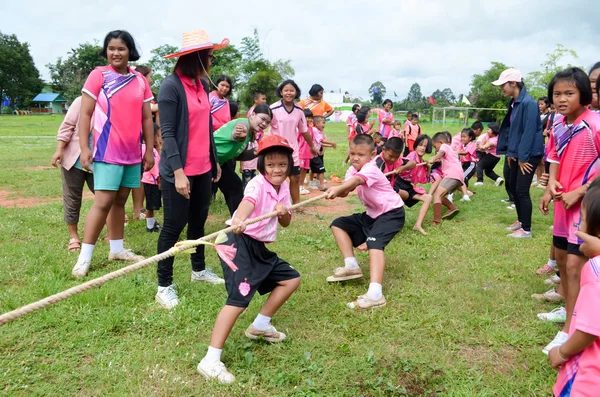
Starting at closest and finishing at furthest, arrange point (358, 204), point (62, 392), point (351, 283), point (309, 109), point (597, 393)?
point (597, 393), point (62, 392), point (351, 283), point (358, 204), point (309, 109)

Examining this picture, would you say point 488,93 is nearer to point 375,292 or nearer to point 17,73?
point 375,292

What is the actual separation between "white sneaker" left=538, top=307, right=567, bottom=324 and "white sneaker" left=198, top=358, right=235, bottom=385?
8.30ft

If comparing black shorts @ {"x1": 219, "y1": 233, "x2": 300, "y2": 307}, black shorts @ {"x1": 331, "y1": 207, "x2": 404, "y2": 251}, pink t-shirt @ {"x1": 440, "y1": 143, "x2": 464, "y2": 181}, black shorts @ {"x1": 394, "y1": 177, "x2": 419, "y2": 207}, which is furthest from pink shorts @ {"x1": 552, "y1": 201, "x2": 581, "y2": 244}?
pink t-shirt @ {"x1": 440, "y1": 143, "x2": 464, "y2": 181}

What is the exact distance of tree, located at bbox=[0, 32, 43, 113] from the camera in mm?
63594

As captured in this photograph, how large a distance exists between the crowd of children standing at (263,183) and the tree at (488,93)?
3928cm

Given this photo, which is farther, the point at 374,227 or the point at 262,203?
the point at 374,227

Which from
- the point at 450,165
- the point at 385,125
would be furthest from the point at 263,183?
the point at 385,125

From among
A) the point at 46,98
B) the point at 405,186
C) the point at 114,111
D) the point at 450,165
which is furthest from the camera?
the point at 46,98

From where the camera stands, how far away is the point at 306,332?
3.33 meters

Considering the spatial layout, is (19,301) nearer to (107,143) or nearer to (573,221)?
(107,143)

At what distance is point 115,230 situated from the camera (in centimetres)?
467

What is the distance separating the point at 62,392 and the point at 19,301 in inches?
53.5

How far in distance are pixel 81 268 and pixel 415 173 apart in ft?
15.3

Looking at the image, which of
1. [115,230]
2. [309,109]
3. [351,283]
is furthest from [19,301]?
[309,109]
